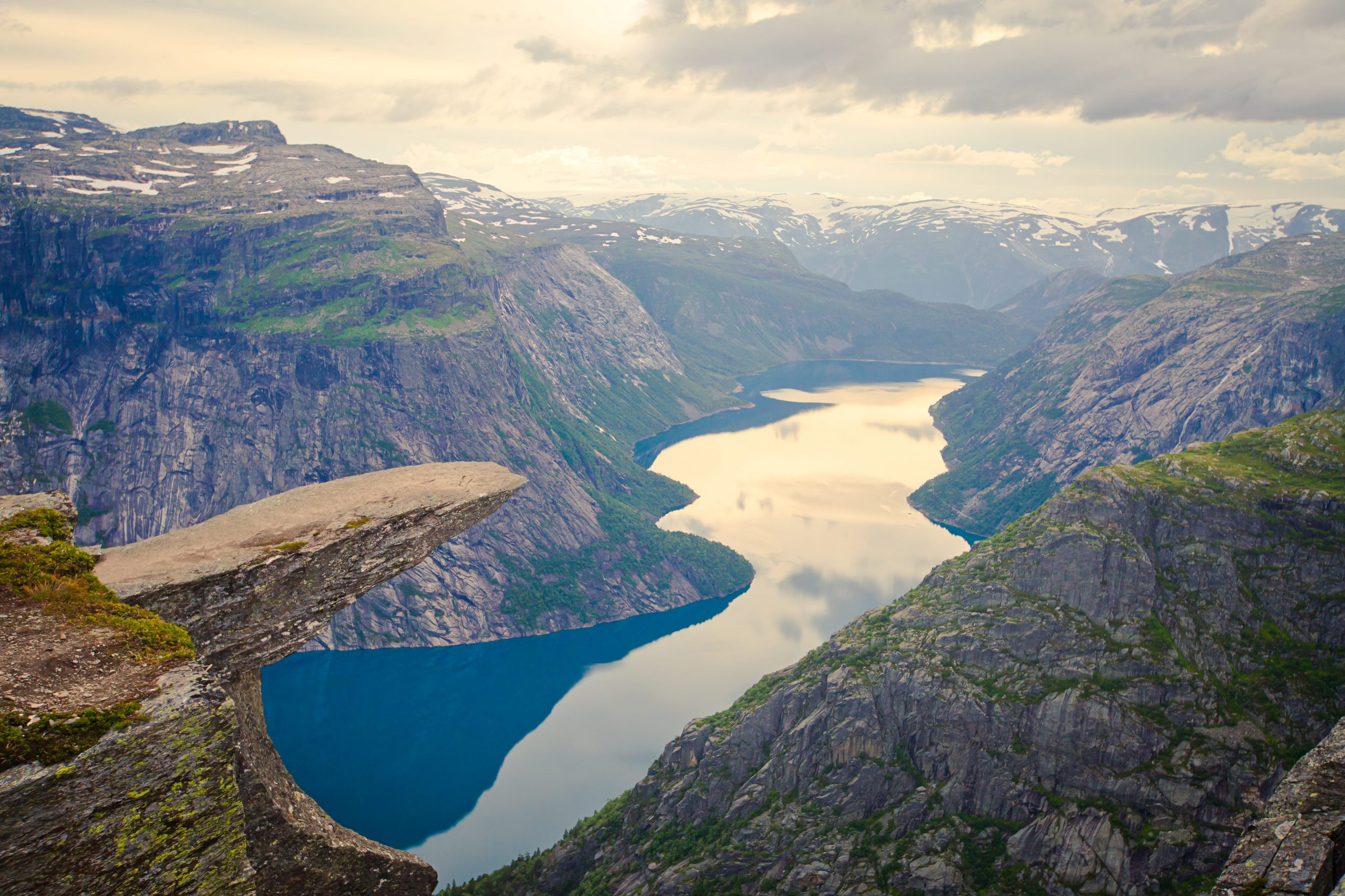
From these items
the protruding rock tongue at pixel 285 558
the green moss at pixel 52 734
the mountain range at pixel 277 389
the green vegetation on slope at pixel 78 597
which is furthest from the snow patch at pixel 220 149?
the green moss at pixel 52 734

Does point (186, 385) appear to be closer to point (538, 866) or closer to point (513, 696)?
point (513, 696)

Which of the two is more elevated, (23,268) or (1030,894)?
(23,268)

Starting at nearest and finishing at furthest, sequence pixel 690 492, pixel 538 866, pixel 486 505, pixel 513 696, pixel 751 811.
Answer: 1. pixel 486 505
2. pixel 751 811
3. pixel 538 866
4. pixel 513 696
5. pixel 690 492

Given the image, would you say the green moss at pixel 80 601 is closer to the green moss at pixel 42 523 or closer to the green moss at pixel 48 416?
the green moss at pixel 42 523

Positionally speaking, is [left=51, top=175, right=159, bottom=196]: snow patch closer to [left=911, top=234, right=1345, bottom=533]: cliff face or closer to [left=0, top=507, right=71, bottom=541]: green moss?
[left=911, top=234, right=1345, bottom=533]: cliff face

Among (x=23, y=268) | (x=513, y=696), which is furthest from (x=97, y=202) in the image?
(x=513, y=696)

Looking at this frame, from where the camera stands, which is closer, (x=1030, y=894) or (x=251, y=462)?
(x=1030, y=894)

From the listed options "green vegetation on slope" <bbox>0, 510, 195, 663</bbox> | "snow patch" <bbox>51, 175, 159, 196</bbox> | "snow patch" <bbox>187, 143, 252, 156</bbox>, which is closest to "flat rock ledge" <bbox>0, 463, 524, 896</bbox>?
"green vegetation on slope" <bbox>0, 510, 195, 663</bbox>
